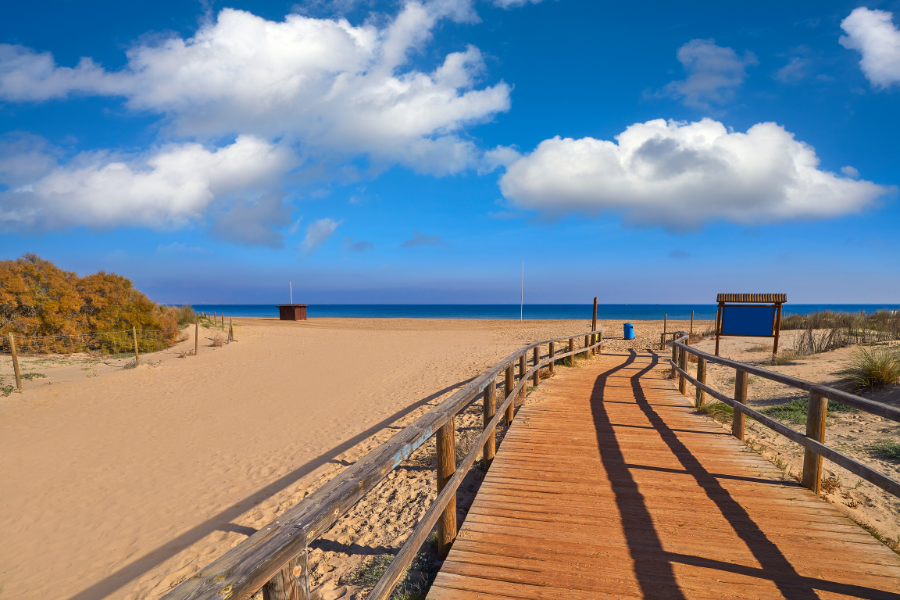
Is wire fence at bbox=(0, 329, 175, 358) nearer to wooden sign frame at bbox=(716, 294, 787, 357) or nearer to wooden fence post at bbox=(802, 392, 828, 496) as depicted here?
wooden fence post at bbox=(802, 392, 828, 496)

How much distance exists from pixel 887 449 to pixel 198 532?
9.44m

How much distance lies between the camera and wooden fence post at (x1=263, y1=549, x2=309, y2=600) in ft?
4.66

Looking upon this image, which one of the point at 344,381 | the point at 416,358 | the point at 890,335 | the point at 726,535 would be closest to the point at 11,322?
the point at 344,381

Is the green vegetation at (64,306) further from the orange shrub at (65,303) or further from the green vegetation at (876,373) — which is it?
the green vegetation at (876,373)

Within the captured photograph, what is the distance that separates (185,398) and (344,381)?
14.7ft

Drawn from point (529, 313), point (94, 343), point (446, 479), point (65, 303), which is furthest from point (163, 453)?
point (529, 313)

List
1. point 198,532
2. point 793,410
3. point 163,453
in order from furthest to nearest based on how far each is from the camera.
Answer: point 793,410 → point 163,453 → point 198,532

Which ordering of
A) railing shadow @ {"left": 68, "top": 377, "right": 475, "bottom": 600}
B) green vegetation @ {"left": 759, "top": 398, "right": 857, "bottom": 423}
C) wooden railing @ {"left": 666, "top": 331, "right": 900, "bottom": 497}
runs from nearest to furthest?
wooden railing @ {"left": 666, "top": 331, "right": 900, "bottom": 497} → railing shadow @ {"left": 68, "top": 377, "right": 475, "bottom": 600} → green vegetation @ {"left": 759, "top": 398, "right": 857, "bottom": 423}

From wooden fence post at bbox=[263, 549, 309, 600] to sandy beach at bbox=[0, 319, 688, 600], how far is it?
13.6 ft

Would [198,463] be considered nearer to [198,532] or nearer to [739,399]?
[198,532]

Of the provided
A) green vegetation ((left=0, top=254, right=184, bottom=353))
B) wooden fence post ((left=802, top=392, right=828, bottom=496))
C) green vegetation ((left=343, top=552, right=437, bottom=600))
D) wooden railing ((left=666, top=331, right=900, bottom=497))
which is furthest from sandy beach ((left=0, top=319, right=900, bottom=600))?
green vegetation ((left=0, top=254, right=184, bottom=353))

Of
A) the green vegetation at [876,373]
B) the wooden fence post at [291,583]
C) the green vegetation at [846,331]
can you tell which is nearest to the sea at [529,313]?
the green vegetation at [846,331]

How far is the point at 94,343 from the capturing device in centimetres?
1892

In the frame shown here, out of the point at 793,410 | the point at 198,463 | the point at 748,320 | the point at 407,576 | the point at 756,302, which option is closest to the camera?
the point at 407,576
